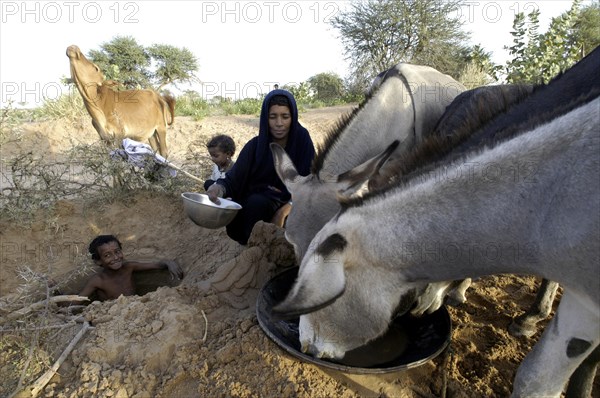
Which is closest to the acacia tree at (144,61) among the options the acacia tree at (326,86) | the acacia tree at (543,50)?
the acacia tree at (326,86)

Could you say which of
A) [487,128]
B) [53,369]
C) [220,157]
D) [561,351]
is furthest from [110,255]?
[561,351]

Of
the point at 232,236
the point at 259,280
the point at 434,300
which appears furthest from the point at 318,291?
the point at 232,236

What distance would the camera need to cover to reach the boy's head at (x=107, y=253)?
12.6 feet

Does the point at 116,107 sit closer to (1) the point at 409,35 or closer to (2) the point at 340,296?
(2) the point at 340,296

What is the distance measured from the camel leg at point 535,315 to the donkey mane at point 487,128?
5.46ft

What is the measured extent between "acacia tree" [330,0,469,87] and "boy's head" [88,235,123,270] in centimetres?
1499

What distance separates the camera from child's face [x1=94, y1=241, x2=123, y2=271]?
152 inches

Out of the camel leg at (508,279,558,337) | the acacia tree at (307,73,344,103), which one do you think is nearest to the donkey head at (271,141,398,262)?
the camel leg at (508,279,558,337)

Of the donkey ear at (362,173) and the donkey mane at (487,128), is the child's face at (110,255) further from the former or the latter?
the donkey mane at (487,128)

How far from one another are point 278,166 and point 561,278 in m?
1.98

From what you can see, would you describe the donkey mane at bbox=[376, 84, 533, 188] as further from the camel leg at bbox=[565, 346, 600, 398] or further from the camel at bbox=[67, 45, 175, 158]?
the camel at bbox=[67, 45, 175, 158]

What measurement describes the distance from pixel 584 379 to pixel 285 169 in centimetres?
225

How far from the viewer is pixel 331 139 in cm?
297

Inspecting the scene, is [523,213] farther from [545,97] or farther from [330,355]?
[330,355]
